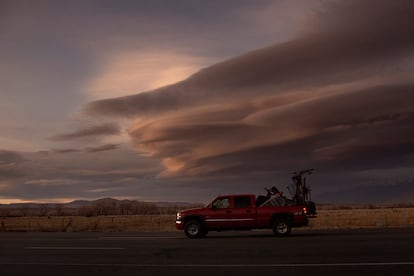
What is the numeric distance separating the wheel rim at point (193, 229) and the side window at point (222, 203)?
Result: 4.34 ft

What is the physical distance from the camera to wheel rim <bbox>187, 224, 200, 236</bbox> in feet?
83.6

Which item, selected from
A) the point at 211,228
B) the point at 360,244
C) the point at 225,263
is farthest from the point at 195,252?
the point at 211,228

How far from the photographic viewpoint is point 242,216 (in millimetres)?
25391

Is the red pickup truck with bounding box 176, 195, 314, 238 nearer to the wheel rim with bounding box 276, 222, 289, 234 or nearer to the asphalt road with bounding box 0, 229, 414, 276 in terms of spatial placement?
the wheel rim with bounding box 276, 222, 289, 234

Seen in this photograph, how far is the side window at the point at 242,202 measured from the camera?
25656 mm

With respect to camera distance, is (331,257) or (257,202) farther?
(257,202)

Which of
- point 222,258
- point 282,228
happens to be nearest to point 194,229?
point 282,228

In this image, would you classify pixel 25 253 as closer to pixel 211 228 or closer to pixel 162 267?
pixel 162 267

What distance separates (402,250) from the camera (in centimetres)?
1700

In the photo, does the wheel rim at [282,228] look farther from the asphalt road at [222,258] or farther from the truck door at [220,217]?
the asphalt road at [222,258]

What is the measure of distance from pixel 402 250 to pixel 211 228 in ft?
33.8

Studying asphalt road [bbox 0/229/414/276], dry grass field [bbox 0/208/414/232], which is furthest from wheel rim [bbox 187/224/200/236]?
dry grass field [bbox 0/208/414/232]

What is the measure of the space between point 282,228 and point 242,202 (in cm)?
217

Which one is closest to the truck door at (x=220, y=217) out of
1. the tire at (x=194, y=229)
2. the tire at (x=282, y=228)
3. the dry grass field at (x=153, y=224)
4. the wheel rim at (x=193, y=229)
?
the tire at (x=194, y=229)
